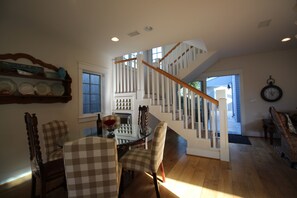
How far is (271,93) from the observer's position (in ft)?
13.4

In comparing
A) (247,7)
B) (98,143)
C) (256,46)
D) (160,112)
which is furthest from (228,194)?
(256,46)

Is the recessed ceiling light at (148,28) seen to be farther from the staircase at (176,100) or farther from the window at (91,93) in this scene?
the window at (91,93)

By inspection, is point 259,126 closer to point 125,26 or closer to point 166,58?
point 166,58

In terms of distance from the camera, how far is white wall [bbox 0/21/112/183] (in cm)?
212

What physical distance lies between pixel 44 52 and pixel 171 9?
2495mm

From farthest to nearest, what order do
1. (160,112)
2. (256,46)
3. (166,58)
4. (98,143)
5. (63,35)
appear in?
(166,58) < (256,46) < (160,112) < (63,35) < (98,143)

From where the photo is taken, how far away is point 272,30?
2797 millimetres

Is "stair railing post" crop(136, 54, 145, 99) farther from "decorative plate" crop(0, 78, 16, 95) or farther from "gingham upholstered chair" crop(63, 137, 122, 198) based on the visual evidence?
"gingham upholstered chair" crop(63, 137, 122, 198)

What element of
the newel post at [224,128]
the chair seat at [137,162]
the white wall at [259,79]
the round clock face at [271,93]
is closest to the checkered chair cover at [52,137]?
the chair seat at [137,162]

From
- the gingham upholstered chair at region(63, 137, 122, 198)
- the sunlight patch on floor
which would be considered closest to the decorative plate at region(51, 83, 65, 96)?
the gingham upholstered chair at region(63, 137, 122, 198)

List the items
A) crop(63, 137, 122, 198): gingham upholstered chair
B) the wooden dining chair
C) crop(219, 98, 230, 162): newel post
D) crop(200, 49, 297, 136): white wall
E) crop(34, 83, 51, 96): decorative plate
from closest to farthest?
crop(63, 137, 122, 198): gingham upholstered chair
the wooden dining chair
crop(34, 83, 51, 96): decorative plate
crop(219, 98, 230, 162): newel post
crop(200, 49, 297, 136): white wall

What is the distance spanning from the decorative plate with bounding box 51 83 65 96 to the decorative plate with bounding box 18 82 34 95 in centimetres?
36

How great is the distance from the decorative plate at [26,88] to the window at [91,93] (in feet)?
4.08

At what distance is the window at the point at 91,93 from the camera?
11.7 ft
